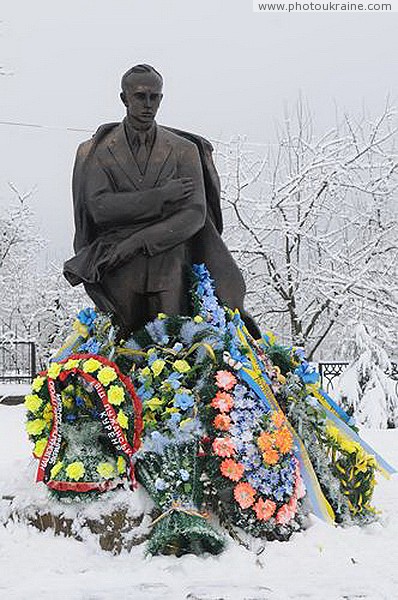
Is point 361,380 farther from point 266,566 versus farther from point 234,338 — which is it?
point 266,566

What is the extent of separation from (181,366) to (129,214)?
2.90ft

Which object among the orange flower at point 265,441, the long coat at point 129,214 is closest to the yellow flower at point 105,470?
the orange flower at point 265,441

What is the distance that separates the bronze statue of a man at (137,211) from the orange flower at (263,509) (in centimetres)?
117

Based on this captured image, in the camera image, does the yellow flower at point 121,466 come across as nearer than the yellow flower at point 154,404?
Yes

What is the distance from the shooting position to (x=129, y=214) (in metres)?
4.13

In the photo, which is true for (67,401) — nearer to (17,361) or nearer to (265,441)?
(265,441)

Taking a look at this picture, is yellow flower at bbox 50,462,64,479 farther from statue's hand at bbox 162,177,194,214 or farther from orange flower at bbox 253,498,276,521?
statue's hand at bbox 162,177,194,214

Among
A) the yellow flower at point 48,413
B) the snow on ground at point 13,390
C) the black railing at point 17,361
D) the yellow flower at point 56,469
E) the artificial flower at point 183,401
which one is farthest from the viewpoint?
the black railing at point 17,361

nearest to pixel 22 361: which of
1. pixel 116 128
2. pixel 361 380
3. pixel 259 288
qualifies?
pixel 259 288

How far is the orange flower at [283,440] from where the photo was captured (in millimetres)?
3779

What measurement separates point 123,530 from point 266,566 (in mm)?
698

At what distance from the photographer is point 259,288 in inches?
513

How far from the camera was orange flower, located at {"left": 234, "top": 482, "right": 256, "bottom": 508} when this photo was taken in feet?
11.9

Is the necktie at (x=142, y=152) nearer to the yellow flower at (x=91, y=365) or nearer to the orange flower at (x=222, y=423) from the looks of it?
the yellow flower at (x=91, y=365)
